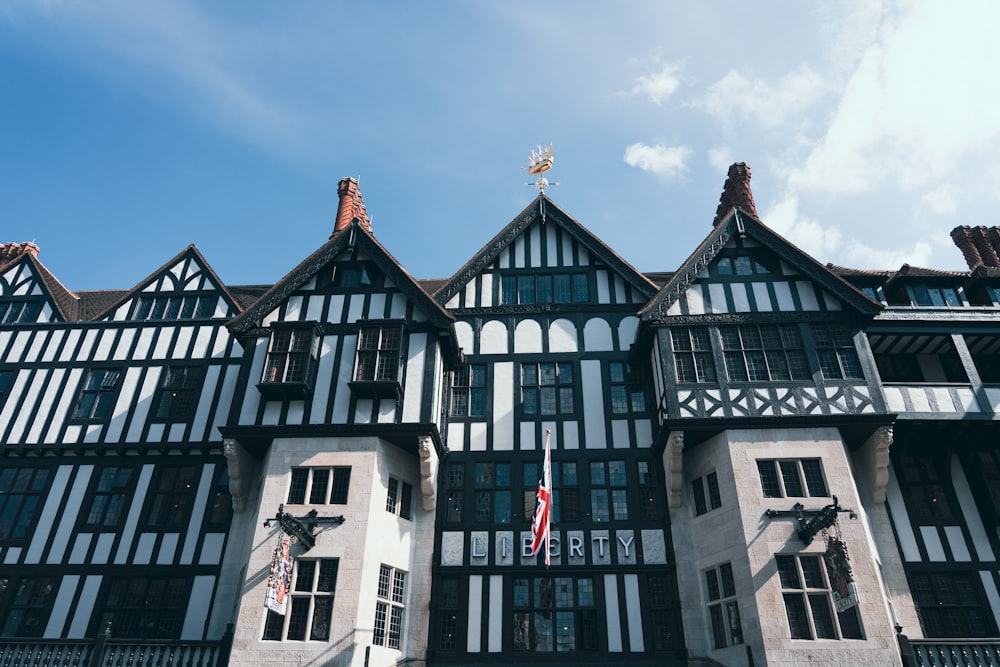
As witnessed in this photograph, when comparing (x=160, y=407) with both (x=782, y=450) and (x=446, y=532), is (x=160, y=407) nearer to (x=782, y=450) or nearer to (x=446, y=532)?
(x=446, y=532)

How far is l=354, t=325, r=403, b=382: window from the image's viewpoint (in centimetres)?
2109

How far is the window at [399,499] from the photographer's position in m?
20.5

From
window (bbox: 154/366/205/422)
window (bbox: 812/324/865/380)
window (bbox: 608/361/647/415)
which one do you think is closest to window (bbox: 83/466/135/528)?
window (bbox: 154/366/205/422)

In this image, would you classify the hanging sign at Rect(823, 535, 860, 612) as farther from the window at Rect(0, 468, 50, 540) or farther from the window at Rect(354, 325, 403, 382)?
the window at Rect(0, 468, 50, 540)

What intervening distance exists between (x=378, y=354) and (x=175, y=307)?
37.2 feet

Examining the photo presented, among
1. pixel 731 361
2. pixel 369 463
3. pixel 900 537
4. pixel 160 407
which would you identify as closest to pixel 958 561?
pixel 900 537

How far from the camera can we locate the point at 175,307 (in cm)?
2709

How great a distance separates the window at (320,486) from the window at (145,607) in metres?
5.15

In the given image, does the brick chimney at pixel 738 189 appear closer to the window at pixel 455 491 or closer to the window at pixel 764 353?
the window at pixel 764 353

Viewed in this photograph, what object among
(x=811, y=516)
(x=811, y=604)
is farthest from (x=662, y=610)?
(x=811, y=516)

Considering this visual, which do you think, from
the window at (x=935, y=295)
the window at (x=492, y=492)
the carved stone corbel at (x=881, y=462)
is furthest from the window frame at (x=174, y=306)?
the window at (x=935, y=295)

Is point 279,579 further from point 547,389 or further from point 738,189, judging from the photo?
point 738,189

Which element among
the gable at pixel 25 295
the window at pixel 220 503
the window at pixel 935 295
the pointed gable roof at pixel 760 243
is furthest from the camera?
the gable at pixel 25 295

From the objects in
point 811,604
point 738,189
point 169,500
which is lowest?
point 811,604
